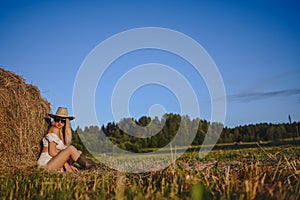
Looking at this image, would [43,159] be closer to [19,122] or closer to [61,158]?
[61,158]

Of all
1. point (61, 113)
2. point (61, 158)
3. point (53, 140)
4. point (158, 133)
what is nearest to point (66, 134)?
point (61, 113)

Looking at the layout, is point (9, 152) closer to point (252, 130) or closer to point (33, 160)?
point (33, 160)

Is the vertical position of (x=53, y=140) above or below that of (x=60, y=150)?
above

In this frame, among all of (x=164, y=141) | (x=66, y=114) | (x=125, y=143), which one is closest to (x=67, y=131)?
(x=66, y=114)

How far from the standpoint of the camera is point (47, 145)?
8344 millimetres

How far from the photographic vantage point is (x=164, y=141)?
3014cm

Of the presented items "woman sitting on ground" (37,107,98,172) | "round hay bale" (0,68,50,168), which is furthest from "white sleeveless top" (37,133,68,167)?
"round hay bale" (0,68,50,168)

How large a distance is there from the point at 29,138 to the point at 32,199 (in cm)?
488

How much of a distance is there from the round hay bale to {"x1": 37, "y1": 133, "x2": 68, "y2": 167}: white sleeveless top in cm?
36

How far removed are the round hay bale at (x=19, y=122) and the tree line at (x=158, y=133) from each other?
10282mm

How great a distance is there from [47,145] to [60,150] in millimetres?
316

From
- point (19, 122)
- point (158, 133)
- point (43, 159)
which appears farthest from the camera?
point (158, 133)

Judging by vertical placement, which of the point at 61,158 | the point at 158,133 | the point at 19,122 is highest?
the point at 158,133

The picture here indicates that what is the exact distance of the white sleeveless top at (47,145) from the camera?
789cm
